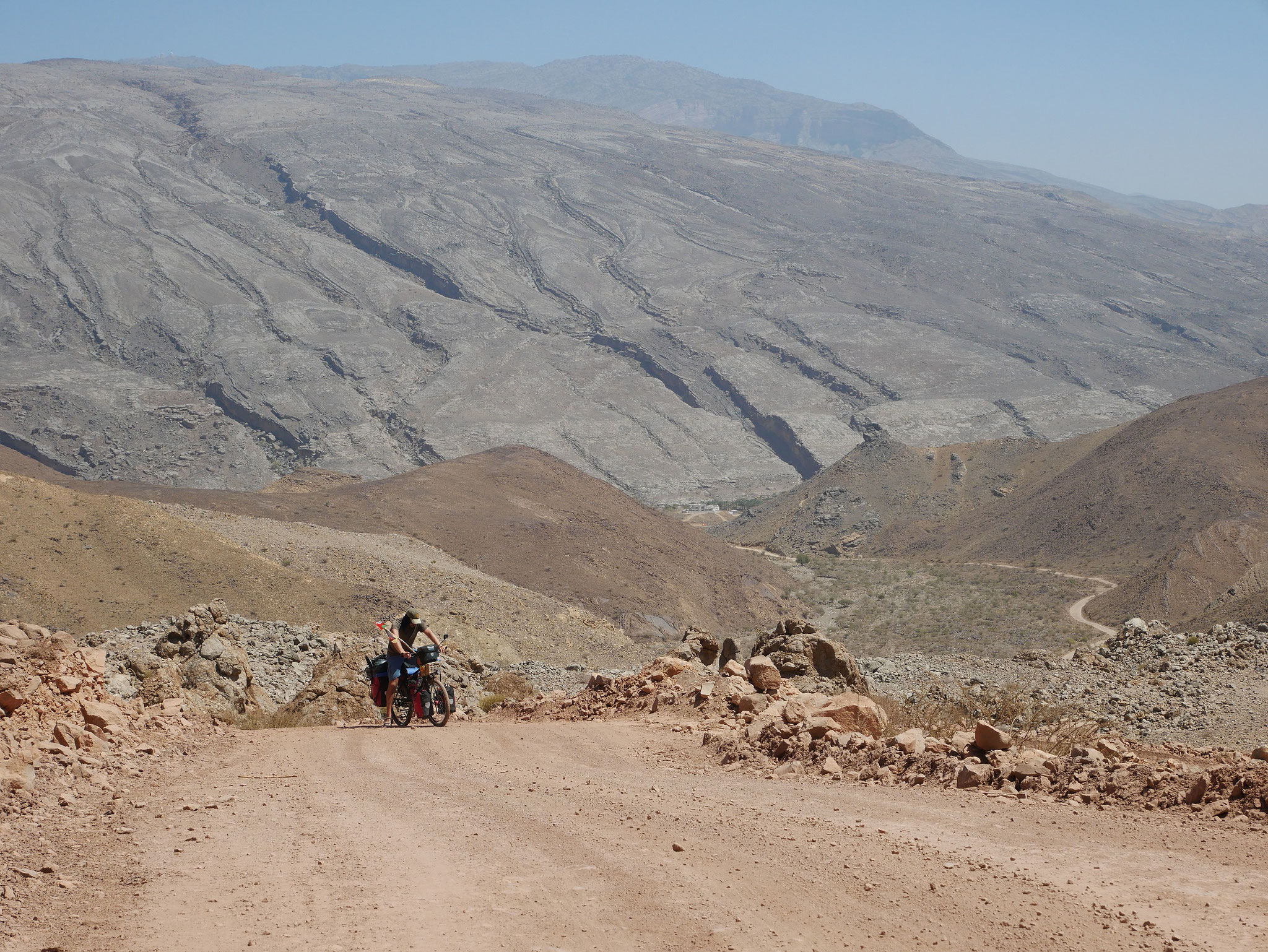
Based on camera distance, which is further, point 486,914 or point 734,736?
point 734,736

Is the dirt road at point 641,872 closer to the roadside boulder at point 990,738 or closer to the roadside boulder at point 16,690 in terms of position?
the roadside boulder at point 990,738

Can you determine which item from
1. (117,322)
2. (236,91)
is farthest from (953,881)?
(236,91)

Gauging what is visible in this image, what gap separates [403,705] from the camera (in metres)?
11.6

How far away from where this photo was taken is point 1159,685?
1527cm

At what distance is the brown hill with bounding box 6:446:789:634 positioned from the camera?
120ft

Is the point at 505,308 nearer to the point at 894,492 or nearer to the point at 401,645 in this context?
the point at 894,492

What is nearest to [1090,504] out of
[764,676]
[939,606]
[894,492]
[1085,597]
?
[1085,597]

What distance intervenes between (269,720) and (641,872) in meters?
8.79

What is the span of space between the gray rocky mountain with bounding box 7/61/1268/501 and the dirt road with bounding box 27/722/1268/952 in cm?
8246

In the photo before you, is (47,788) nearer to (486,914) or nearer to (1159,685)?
(486,914)

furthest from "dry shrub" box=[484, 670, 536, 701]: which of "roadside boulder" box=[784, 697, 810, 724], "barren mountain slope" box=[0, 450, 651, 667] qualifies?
"barren mountain slope" box=[0, 450, 651, 667]

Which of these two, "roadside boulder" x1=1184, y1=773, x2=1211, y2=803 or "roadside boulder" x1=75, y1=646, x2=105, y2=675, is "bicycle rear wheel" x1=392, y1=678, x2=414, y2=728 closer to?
"roadside boulder" x1=75, y1=646, x2=105, y2=675

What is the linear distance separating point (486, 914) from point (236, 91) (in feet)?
691

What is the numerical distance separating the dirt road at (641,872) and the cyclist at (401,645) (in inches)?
135
